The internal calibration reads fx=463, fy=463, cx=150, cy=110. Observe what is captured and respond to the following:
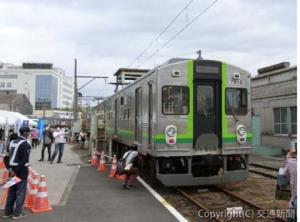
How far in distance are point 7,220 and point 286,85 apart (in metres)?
19.9

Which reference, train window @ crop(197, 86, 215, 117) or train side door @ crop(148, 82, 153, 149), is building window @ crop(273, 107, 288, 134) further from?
train side door @ crop(148, 82, 153, 149)

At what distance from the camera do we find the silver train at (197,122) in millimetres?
11062

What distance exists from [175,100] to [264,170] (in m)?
7.14

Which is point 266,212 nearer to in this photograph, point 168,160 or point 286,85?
point 168,160

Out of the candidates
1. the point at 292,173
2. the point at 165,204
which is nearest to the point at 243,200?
the point at 165,204

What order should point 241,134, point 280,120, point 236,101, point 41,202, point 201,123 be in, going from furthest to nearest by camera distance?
point 280,120, point 236,101, point 241,134, point 201,123, point 41,202

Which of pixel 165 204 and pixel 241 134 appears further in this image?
pixel 241 134

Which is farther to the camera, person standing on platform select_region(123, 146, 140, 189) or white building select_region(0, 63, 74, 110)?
white building select_region(0, 63, 74, 110)

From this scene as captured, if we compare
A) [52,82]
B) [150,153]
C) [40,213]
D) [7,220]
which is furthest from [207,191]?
[52,82]

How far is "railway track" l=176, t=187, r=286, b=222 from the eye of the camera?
8.47 m

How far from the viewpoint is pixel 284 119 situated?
25.5 m

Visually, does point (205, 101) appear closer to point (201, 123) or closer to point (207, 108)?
point (207, 108)

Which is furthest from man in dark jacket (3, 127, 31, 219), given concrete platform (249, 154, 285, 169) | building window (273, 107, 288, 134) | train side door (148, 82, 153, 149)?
building window (273, 107, 288, 134)

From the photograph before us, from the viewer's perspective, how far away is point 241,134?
11.7 m
